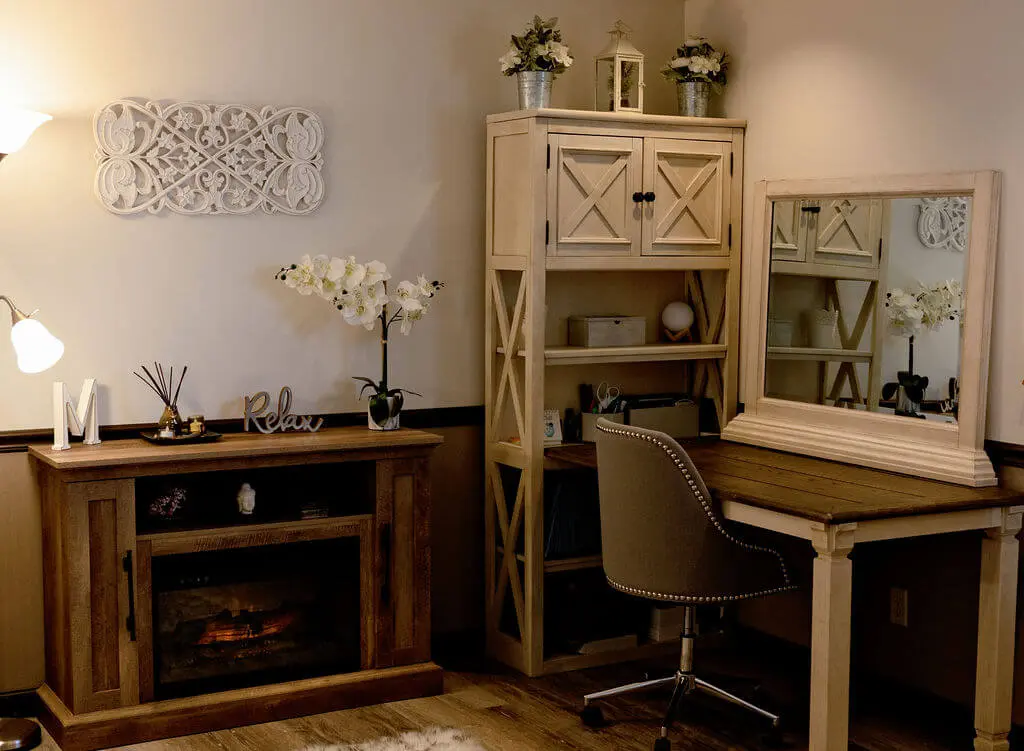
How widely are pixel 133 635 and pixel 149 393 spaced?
802mm

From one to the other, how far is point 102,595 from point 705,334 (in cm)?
242

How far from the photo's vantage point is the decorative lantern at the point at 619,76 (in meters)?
4.18

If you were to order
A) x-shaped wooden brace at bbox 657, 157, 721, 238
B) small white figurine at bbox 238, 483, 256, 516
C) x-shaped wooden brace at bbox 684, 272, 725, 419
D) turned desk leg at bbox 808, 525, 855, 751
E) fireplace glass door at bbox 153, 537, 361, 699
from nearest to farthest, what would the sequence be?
turned desk leg at bbox 808, 525, 855, 751 → fireplace glass door at bbox 153, 537, 361, 699 → small white figurine at bbox 238, 483, 256, 516 → x-shaped wooden brace at bbox 657, 157, 721, 238 → x-shaped wooden brace at bbox 684, 272, 725, 419

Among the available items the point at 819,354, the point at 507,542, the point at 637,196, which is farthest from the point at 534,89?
the point at 507,542

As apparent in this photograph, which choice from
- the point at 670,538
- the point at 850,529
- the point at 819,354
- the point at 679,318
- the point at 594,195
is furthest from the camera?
the point at 679,318

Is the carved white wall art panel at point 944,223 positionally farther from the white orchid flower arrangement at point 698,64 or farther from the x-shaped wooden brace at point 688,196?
the white orchid flower arrangement at point 698,64

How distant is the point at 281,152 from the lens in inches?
155

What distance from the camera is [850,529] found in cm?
304

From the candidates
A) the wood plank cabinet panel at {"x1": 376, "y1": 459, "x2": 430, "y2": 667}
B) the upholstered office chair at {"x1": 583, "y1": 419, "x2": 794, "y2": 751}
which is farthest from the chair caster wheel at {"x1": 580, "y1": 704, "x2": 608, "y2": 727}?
the wood plank cabinet panel at {"x1": 376, "y1": 459, "x2": 430, "y2": 667}

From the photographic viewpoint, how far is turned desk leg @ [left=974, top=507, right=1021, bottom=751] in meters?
3.33

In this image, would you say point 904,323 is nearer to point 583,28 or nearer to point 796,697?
point 796,697

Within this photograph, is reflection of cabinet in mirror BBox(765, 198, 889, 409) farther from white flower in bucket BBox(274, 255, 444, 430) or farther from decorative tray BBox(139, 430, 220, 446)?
decorative tray BBox(139, 430, 220, 446)

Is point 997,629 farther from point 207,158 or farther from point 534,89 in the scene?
point 207,158

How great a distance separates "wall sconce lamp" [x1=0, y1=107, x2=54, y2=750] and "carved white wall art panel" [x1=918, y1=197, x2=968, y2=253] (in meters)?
2.65
